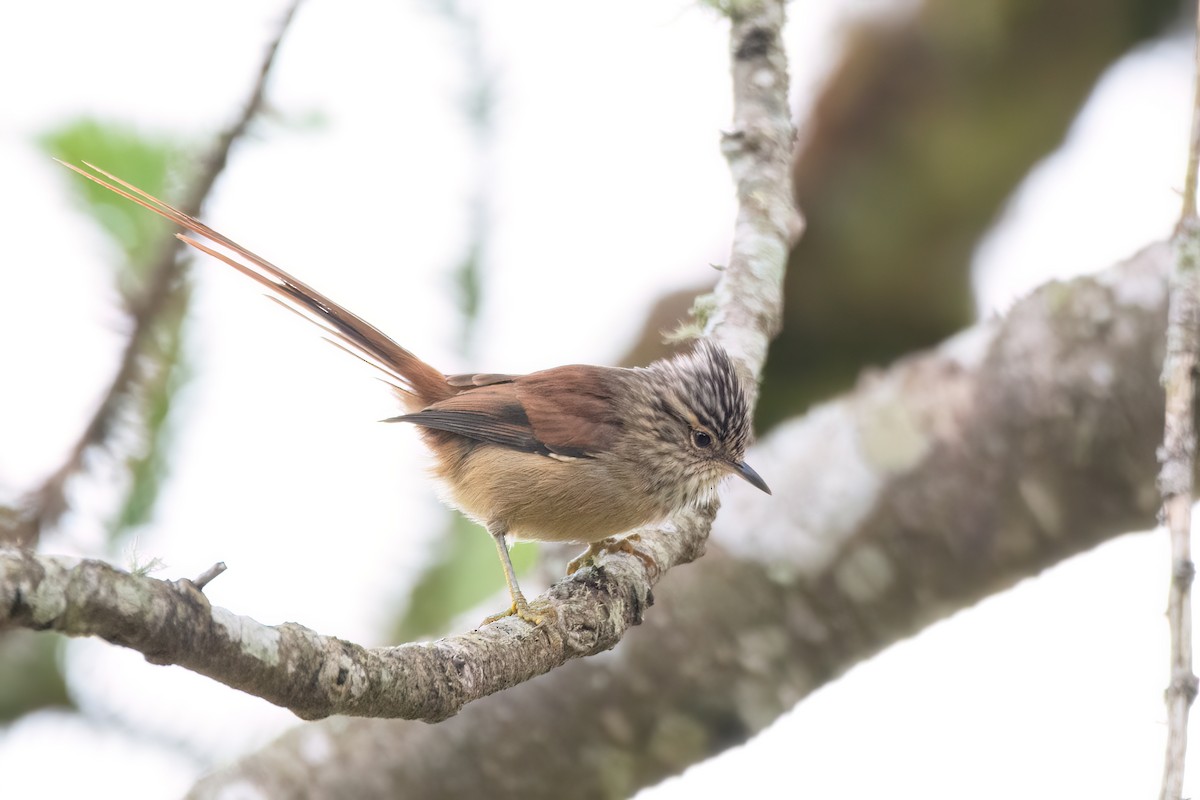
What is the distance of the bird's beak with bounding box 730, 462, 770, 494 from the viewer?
4.06 metres

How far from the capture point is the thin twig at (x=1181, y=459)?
1762 millimetres

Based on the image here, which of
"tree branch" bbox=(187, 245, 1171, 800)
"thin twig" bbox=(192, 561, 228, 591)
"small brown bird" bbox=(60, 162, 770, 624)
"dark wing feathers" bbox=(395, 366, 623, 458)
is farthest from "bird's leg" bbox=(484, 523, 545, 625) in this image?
"thin twig" bbox=(192, 561, 228, 591)

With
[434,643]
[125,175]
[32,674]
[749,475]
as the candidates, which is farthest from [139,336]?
[749,475]

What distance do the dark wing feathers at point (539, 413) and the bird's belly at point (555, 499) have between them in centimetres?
8

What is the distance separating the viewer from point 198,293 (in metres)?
2.77

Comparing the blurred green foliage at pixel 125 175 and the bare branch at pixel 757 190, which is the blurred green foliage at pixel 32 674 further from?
the bare branch at pixel 757 190

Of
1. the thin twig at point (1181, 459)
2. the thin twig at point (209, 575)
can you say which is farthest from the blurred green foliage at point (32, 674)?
the thin twig at point (1181, 459)

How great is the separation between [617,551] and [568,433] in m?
0.66

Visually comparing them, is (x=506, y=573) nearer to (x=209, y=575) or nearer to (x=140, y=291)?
(x=140, y=291)

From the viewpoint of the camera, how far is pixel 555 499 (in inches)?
150

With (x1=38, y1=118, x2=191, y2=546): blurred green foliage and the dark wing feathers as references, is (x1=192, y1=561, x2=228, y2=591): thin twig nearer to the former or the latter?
(x1=38, y1=118, x2=191, y2=546): blurred green foliage

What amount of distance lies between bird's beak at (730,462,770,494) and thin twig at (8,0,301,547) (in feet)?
7.24

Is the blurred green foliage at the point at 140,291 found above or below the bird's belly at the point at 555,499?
below

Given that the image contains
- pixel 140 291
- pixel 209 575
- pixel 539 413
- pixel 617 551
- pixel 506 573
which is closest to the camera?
pixel 209 575
